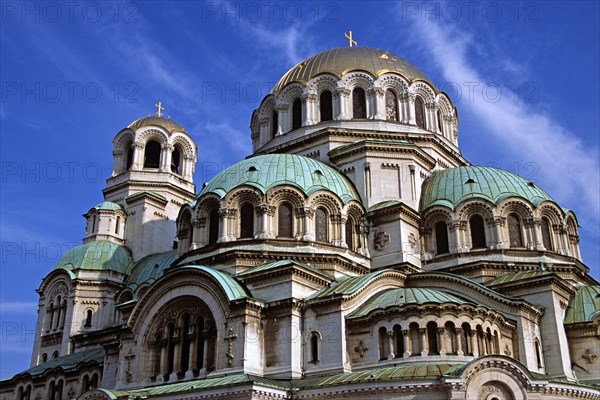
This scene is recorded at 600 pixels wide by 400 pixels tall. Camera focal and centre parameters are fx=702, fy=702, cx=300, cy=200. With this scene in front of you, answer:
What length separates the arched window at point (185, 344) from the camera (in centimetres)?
2581

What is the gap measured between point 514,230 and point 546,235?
1.52 metres

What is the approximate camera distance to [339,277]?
2745cm

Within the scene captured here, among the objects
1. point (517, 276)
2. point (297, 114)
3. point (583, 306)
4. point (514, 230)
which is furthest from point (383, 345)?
point (297, 114)

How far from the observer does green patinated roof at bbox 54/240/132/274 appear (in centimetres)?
3759

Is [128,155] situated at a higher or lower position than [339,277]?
higher

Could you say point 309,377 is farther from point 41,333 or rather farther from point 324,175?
point 41,333

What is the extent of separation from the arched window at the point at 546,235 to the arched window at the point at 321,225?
923 cm

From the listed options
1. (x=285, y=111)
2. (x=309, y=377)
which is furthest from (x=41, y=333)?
(x=309, y=377)

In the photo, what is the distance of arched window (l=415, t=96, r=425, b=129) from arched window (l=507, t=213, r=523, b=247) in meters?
7.77

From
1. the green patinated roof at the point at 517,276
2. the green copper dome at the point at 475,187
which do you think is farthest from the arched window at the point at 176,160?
the green patinated roof at the point at 517,276

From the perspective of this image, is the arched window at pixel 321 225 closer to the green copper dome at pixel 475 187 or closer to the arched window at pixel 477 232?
the green copper dome at pixel 475 187

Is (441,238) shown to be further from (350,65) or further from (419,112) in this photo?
(350,65)

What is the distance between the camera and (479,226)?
96.9 feet

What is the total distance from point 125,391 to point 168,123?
21.5 meters
